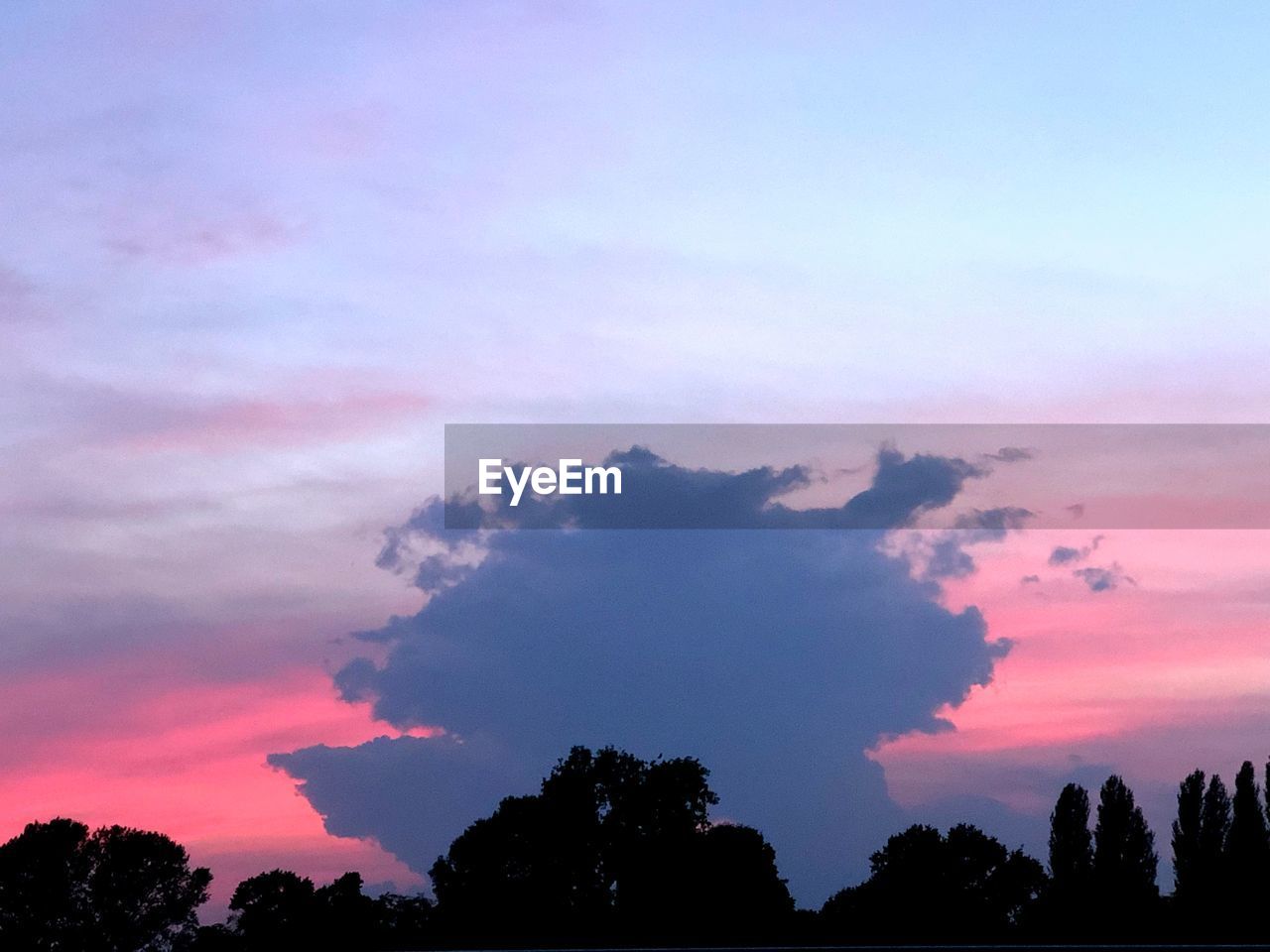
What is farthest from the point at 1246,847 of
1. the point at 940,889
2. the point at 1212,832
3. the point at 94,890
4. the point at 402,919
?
the point at 94,890

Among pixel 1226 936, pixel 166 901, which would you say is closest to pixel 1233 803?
pixel 1226 936

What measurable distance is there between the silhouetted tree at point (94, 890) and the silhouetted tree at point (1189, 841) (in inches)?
3862

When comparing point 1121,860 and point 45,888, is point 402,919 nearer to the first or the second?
point 45,888

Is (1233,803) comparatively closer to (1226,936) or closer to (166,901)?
(1226,936)

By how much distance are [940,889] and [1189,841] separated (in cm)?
2937

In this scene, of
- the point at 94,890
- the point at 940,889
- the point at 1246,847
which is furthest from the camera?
the point at 94,890

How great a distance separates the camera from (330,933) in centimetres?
15712

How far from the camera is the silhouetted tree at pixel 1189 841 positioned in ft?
408

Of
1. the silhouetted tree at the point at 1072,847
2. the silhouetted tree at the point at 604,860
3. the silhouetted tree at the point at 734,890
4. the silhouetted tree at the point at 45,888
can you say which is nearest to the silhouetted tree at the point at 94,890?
the silhouetted tree at the point at 45,888

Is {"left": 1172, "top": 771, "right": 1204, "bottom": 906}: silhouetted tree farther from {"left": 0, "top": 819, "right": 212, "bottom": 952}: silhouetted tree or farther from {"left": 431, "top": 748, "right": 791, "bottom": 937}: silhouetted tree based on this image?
{"left": 0, "top": 819, "right": 212, "bottom": 952}: silhouetted tree

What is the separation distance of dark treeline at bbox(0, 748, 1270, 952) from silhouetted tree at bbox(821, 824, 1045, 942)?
181 millimetres

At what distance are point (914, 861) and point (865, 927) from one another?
1139 cm

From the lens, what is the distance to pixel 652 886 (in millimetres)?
143750

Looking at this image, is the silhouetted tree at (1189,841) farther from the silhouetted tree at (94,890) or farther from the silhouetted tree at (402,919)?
the silhouetted tree at (94,890)
